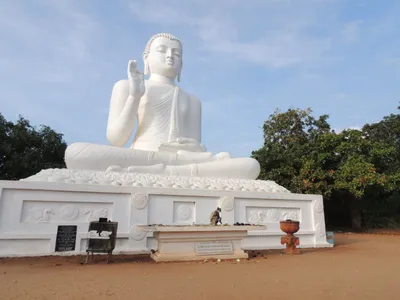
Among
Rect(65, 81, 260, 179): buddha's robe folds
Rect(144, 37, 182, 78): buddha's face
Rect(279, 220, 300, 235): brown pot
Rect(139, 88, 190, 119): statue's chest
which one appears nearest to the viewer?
Rect(279, 220, 300, 235): brown pot

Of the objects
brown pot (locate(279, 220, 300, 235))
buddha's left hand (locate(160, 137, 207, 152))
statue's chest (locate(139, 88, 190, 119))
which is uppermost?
statue's chest (locate(139, 88, 190, 119))

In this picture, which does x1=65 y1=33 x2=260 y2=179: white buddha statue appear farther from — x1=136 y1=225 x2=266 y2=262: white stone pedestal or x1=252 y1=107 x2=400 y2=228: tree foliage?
x1=252 y1=107 x2=400 y2=228: tree foliage

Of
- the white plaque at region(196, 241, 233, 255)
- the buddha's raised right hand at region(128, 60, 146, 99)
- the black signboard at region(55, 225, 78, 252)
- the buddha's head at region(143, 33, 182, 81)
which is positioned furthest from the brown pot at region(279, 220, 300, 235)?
the buddha's head at region(143, 33, 182, 81)

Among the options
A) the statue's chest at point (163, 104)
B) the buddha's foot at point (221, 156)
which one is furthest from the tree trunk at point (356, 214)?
the statue's chest at point (163, 104)

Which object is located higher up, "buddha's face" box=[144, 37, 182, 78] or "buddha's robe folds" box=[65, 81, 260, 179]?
"buddha's face" box=[144, 37, 182, 78]

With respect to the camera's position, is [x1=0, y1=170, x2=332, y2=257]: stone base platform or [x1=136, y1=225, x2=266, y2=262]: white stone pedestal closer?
[x1=136, y1=225, x2=266, y2=262]: white stone pedestal

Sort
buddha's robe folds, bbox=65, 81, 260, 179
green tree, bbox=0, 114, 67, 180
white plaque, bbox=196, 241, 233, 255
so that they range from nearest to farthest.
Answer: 1. white plaque, bbox=196, 241, 233, 255
2. buddha's robe folds, bbox=65, 81, 260, 179
3. green tree, bbox=0, 114, 67, 180

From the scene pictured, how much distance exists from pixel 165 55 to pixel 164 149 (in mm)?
2753

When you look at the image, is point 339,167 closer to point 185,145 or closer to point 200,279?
point 185,145

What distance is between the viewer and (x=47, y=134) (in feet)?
47.8

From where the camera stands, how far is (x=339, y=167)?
11.7 m

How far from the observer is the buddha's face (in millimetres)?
8195

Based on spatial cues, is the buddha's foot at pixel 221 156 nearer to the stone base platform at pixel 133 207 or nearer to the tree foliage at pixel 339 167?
the stone base platform at pixel 133 207

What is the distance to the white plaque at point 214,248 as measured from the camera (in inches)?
178
